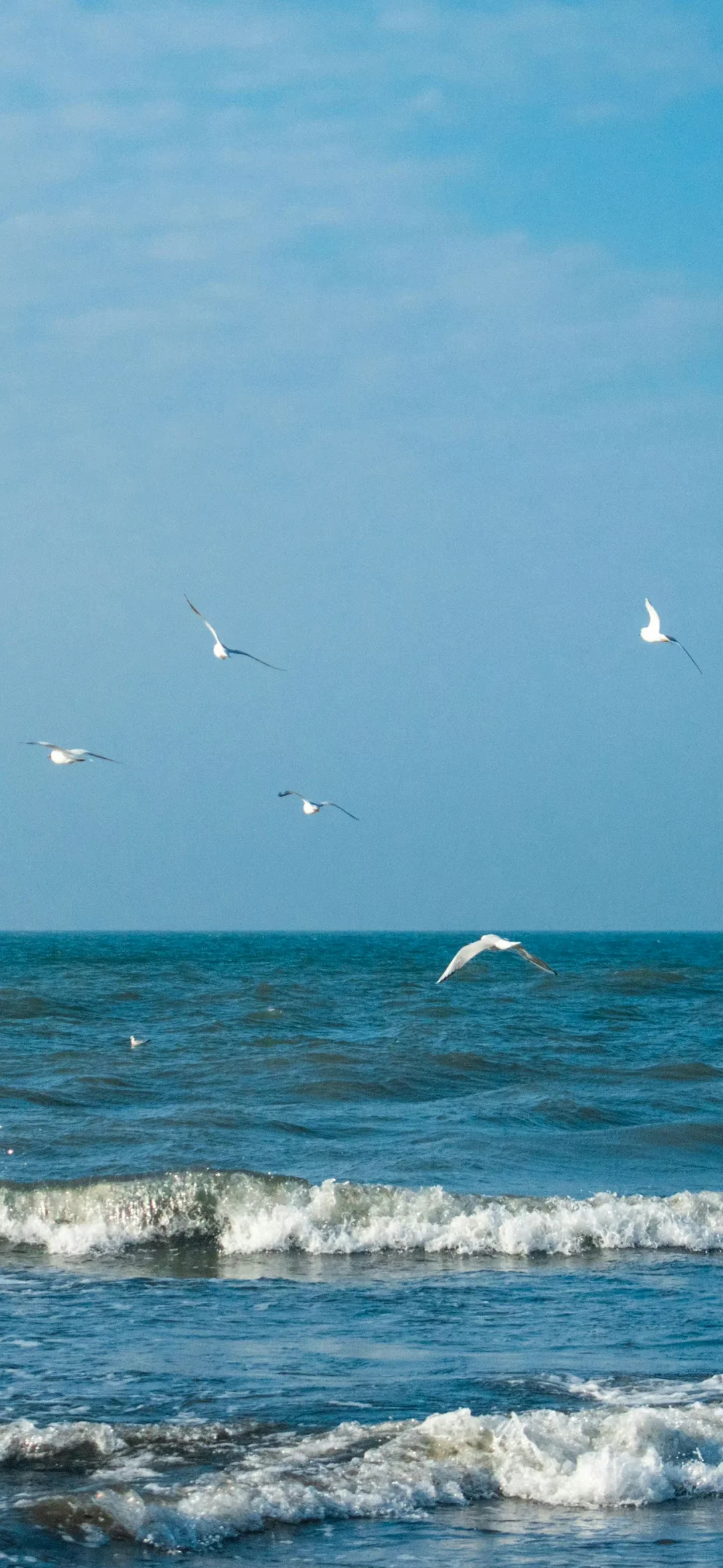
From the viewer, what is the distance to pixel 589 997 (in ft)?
130

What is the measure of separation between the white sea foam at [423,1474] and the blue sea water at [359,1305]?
0.02 meters

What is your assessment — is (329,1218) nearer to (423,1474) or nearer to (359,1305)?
(359,1305)

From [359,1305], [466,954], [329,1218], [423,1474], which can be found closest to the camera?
[423,1474]

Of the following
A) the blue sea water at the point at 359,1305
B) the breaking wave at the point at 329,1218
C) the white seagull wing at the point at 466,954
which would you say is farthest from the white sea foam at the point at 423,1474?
the white seagull wing at the point at 466,954

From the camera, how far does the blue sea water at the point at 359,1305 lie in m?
6.60

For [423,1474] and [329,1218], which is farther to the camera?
[329,1218]

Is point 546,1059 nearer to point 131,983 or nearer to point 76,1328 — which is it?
point 76,1328

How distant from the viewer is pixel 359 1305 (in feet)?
32.8

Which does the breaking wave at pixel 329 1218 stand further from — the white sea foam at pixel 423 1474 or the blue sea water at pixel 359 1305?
the white sea foam at pixel 423 1474

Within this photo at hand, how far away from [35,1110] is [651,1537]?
41.2ft

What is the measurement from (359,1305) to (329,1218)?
2446 mm

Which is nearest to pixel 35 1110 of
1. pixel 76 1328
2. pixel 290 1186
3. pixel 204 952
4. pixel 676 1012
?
pixel 290 1186

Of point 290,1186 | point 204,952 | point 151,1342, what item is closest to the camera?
point 151,1342

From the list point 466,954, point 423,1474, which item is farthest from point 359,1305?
point 466,954
